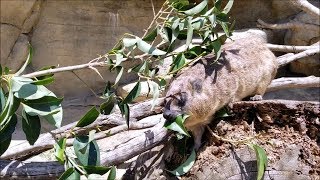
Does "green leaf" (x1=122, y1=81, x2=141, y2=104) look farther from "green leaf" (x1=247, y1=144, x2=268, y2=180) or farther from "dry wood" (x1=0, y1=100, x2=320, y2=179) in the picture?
"green leaf" (x1=247, y1=144, x2=268, y2=180)

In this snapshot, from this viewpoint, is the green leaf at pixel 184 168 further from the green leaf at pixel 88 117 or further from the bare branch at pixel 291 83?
the bare branch at pixel 291 83

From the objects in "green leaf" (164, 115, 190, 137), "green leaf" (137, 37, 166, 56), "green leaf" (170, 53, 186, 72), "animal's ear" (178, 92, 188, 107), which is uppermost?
"green leaf" (137, 37, 166, 56)

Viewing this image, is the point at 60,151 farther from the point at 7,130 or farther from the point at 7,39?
the point at 7,39

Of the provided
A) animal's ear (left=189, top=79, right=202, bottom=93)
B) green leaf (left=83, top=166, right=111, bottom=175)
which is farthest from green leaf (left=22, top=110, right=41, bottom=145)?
Answer: animal's ear (left=189, top=79, right=202, bottom=93)

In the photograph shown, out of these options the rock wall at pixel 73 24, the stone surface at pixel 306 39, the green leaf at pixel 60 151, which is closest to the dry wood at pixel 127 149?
the green leaf at pixel 60 151

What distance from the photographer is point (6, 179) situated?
2529mm

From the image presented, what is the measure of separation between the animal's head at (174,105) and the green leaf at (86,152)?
15.2 inches

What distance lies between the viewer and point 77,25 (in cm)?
555

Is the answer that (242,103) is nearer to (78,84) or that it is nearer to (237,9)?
(237,9)

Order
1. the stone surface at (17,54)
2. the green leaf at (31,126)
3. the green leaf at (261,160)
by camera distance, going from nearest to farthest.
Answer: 1. the green leaf at (31,126)
2. the green leaf at (261,160)
3. the stone surface at (17,54)

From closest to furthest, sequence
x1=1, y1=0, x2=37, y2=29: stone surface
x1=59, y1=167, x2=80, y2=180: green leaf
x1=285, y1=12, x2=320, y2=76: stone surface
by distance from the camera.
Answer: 1. x1=59, y1=167, x2=80, y2=180: green leaf
2. x1=285, y1=12, x2=320, y2=76: stone surface
3. x1=1, y1=0, x2=37, y2=29: stone surface

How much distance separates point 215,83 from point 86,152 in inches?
32.9

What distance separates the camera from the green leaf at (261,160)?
2.29 m

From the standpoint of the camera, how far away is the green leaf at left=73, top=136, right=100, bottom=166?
6.84 feet
